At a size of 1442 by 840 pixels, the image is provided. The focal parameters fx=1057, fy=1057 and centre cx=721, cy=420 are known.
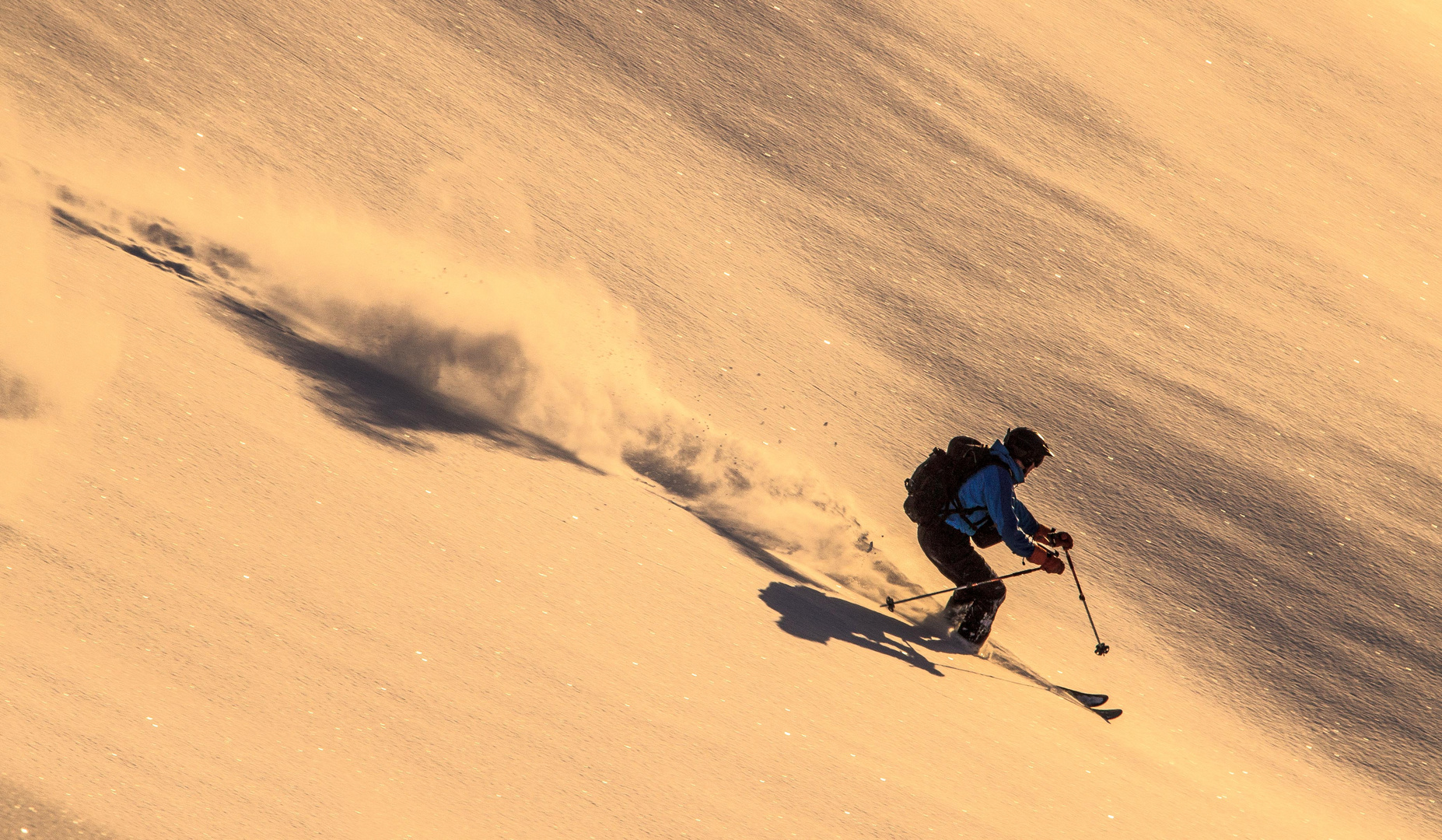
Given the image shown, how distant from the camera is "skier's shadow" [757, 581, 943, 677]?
6918 millimetres

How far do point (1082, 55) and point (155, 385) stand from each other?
1014 centimetres

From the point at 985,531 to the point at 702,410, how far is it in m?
2.72

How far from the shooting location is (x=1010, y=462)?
677cm

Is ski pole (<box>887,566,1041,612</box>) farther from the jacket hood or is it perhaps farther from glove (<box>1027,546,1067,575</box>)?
the jacket hood

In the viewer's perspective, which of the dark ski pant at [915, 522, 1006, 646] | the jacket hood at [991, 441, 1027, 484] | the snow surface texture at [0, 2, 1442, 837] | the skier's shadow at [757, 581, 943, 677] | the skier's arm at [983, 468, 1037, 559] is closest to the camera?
the snow surface texture at [0, 2, 1442, 837]

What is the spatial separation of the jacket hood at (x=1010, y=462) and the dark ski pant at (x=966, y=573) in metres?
0.59

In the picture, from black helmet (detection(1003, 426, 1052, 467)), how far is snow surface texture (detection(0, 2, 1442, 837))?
1473 millimetres

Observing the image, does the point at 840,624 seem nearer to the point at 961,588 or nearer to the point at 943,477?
the point at 961,588

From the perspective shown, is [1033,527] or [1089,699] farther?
[1089,699]

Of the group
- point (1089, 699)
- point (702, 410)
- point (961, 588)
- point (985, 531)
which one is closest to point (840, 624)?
point (961, 588)

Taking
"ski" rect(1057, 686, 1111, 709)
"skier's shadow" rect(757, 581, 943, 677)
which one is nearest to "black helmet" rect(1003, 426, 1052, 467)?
"skier's shadow" rect(757, 581, 943, 677)

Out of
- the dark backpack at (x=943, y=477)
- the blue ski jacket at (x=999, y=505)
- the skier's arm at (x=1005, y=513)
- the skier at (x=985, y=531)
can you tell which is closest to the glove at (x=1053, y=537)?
the skier at (x=985, y=531)

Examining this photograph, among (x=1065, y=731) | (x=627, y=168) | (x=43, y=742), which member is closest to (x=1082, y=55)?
(x=627, y=168)

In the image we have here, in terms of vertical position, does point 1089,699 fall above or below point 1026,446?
below
